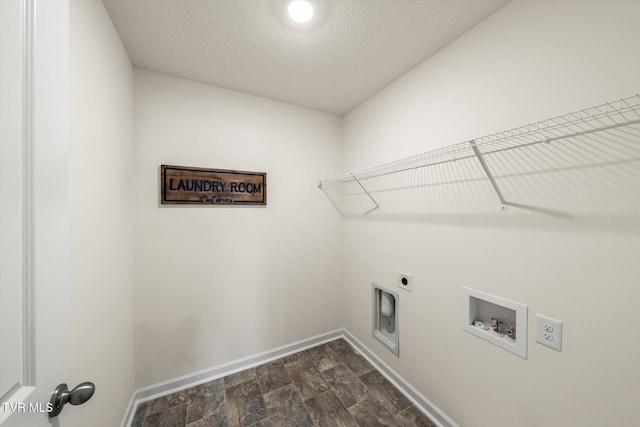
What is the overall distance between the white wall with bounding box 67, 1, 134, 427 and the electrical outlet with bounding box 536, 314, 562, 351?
193 cm

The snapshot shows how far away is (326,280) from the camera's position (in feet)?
7.66

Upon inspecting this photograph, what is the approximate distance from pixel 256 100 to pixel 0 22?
1674mm

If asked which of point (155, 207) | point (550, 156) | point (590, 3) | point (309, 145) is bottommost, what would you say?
point (155, 207)

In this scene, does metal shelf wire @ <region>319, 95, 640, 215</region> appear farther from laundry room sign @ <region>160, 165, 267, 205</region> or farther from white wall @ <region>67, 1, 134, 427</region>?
white wall @ <region>67, 1, 134, 427</region>

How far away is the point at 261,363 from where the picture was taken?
1971mm

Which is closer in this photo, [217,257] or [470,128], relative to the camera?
[470,128]

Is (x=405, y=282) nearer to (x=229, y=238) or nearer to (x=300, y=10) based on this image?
(x=229, y=238)

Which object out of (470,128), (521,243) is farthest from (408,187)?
(521,243)

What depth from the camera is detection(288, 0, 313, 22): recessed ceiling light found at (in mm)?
1118

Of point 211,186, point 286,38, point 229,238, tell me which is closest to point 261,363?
point 229,238

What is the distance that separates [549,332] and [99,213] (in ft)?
7.01

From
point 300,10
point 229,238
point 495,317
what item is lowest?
point 495,317

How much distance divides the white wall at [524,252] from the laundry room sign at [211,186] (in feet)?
3.92

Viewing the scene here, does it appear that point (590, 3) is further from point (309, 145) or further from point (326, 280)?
point (326, 280)
